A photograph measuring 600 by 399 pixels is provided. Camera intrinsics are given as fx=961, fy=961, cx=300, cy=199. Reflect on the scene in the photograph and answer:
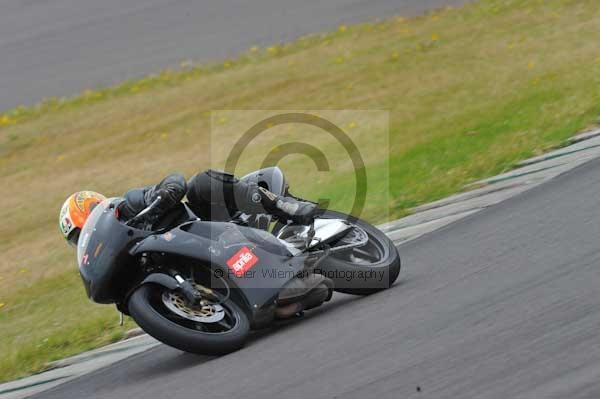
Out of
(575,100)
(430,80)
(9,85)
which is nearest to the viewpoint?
(575,100)

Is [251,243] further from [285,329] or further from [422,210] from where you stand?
[422,210]

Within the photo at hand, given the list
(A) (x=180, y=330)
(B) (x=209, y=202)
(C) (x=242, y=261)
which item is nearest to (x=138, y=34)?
(B) (x=209, y=202)

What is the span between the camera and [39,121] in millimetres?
17188

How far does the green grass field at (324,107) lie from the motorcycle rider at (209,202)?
158 centimetres

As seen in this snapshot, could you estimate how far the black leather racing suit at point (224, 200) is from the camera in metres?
5.98

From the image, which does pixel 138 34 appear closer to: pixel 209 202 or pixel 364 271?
pixel 209 202

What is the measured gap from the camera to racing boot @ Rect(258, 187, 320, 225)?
614 centimetres

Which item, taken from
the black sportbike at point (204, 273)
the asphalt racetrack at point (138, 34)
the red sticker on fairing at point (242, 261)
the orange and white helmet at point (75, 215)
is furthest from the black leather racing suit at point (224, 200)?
the asphalt racetrack at point (138, 34)

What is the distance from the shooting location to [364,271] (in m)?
6.12

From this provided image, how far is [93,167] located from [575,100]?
23.8ft

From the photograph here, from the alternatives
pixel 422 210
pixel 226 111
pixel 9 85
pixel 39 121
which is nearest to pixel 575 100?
pixel 422 210

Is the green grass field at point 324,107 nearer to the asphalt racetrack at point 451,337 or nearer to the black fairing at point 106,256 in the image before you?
the black fairing at point 106,256

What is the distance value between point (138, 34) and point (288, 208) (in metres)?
13.6

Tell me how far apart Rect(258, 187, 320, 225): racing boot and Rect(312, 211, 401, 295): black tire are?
27 cm
